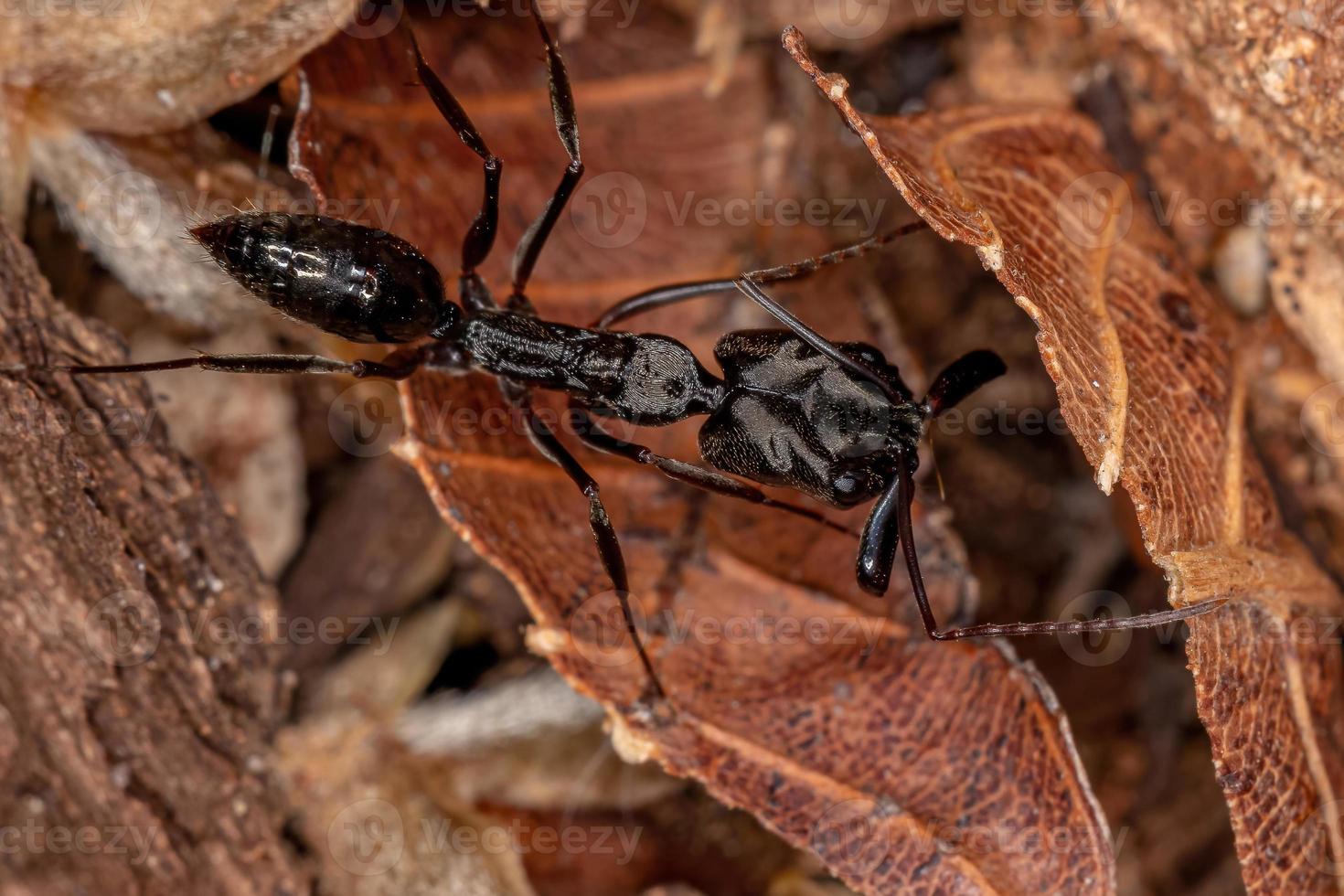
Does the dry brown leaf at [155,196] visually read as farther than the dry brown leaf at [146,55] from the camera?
Yes

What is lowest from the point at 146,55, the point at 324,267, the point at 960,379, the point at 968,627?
the point at 968,627

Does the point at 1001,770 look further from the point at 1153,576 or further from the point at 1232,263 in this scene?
the point at 1232,263

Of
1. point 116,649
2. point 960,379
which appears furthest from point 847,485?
point 116,649

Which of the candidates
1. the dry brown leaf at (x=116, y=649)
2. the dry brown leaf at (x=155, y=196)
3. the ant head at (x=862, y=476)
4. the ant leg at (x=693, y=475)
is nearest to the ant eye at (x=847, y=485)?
the ant head at (x=862, y=476)

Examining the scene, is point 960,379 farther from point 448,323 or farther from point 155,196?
point 155,196

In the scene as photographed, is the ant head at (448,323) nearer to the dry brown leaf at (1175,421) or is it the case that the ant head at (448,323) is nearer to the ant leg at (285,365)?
the ant leg at (285,365)

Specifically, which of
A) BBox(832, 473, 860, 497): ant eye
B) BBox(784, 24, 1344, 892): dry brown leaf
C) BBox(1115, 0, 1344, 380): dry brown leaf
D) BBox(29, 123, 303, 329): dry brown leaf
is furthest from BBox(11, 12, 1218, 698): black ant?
BBox(1115, 0, 1344, 380): dry brown leaf
